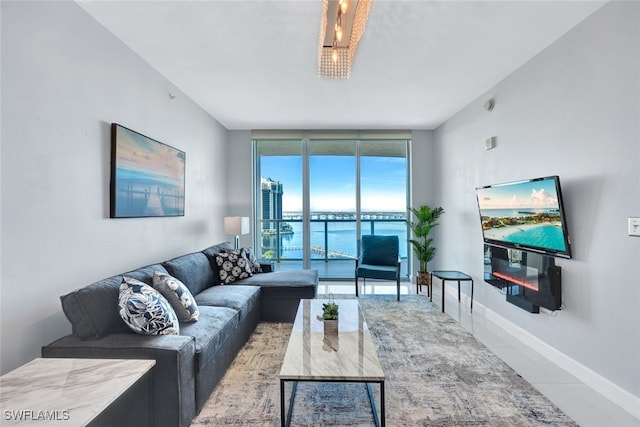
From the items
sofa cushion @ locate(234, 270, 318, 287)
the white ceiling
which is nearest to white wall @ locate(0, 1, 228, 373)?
the white ceiling

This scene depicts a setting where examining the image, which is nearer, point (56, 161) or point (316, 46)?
point (56, 161)

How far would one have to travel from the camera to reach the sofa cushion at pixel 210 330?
1.99 metres

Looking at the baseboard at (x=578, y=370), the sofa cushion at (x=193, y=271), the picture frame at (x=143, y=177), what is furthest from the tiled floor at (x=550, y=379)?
the picture frame at (x=143, y=177)

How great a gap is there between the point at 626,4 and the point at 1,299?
13.7ft

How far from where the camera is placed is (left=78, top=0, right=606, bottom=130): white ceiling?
85.9 inches

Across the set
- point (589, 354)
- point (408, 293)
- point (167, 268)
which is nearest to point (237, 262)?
point (167, 268)

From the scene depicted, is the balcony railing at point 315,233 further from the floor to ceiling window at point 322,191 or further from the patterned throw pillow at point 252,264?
the patterned throw pillow at point 252,264

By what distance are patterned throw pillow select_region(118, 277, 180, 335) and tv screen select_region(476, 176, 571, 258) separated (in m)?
2.95

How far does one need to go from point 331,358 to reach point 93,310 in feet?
4.88

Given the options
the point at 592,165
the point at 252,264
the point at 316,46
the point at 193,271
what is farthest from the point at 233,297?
the point at 592,165

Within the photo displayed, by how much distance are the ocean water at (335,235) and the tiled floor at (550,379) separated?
200 cm

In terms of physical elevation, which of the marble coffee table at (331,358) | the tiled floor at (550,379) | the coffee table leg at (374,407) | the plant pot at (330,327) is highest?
the plant pot at (330,327)

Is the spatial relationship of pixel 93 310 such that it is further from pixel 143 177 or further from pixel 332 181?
pixel 332 181

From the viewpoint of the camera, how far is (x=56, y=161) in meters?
1.97
